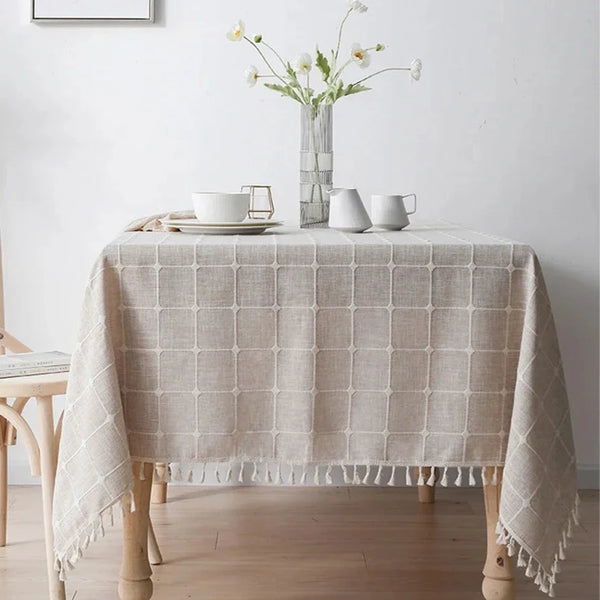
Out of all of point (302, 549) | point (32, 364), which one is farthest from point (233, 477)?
point (32, 364)

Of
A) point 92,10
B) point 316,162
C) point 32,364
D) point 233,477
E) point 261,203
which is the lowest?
point 233,477

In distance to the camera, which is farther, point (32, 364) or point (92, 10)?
point (92, 10)

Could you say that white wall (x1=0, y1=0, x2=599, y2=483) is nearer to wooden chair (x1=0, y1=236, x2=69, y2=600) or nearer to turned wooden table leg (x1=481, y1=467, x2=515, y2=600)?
wooden chair (x1=0, y1=236, x2=69, y2=600)

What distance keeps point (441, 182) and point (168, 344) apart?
4.17 feet

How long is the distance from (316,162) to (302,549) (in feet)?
3.00

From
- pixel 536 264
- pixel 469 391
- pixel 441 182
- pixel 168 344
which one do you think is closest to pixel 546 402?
pixel 469 391

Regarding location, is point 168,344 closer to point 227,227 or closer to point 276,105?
point 227,227

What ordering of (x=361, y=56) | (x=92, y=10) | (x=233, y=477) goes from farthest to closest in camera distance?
(x=233, y=477) < (x=92, y=10) < (x=361, y=56)

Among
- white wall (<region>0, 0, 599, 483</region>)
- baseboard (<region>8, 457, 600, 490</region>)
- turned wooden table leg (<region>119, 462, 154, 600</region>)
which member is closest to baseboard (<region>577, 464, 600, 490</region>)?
baseboard (<region>8, 457, 600, 490</region>)

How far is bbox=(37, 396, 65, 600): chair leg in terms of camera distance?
5.97 feet

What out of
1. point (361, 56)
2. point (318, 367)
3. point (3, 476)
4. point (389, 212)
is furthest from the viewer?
point (3, 476)

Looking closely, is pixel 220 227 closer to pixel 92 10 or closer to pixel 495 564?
pixel 495 564

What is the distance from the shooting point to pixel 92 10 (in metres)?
2.55

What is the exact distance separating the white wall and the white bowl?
0.80 meters
